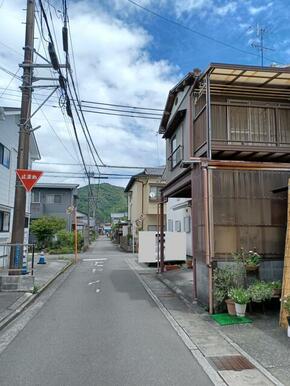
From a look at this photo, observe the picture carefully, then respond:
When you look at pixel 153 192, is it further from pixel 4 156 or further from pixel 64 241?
pixel 4 156

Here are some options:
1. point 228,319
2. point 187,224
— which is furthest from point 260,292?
point 187,224

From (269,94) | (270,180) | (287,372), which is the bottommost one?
(287,372)

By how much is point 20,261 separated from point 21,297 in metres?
1.55

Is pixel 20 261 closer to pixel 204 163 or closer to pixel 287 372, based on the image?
pixel 204 163

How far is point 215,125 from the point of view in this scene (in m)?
11.1

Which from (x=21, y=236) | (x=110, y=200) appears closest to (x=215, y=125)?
(x=21, y=236)

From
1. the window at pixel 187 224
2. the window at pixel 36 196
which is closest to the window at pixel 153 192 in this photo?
the window at pixel 187 224

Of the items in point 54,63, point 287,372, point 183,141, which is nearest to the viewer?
point 287,372

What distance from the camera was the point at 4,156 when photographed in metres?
16.9

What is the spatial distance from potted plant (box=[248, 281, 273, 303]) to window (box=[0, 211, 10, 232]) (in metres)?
13.3

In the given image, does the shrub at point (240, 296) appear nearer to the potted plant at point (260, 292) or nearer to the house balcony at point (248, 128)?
the potted plant at point (260, 292)

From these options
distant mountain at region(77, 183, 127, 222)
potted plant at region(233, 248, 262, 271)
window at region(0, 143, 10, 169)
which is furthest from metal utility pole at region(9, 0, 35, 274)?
distant mountain at region(77, 183, 127, 222)

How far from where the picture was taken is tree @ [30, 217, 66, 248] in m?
30.8

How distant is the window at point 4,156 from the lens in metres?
16.4
